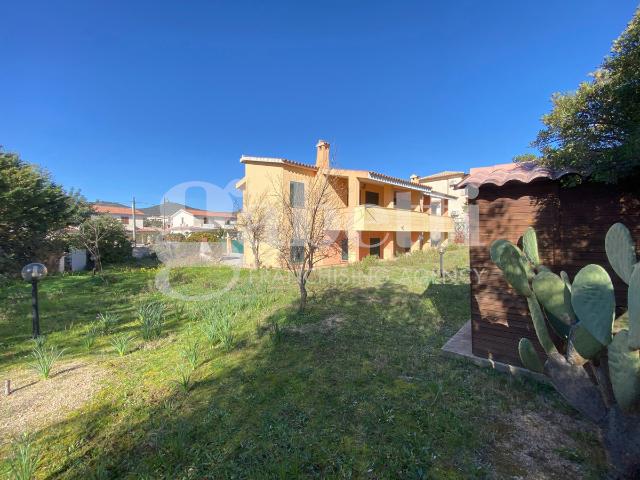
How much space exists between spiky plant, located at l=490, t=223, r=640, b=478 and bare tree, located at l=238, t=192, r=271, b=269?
44.8 ft

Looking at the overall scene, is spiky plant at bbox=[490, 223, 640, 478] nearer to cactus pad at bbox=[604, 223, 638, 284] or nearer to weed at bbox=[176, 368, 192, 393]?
cactus pad at bbox=[604, 223, 638, 284]

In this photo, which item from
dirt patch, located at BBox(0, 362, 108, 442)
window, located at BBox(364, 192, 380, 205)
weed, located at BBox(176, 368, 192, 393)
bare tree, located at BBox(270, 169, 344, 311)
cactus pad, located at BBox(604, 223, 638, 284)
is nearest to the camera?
cactus pad, located at BBox(604, 223, 638, 284)

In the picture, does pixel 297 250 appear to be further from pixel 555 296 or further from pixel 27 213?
pixel 27 213

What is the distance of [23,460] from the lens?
2617 mm

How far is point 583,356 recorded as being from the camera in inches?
104

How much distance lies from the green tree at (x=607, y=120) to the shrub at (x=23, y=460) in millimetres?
6488

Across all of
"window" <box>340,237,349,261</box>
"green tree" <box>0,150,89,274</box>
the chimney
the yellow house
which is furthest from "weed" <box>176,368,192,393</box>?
the chimney

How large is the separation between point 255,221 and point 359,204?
21.2 feet

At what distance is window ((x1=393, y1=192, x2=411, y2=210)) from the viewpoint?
74.6 feet

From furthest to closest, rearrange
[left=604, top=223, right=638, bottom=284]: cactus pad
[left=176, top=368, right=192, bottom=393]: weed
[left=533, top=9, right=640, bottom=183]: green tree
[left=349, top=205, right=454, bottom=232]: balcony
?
[left=349, top=205, right=454, bottom=232]: balcony → [left=176, top=368, right=192, bottom=393]: weed → [left=533, top=9, right=640, bottom=183]: green tree → [left=604, top=223, right=638, bottom=284]: cactus pad

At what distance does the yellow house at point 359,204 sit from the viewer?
16.6 meters

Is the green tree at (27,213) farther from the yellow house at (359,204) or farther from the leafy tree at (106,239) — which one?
the yellow house at (359,204)

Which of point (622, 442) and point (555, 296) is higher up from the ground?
point (555, 296)

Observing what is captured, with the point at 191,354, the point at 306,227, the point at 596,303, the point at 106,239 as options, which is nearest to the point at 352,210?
the point at 306,227
